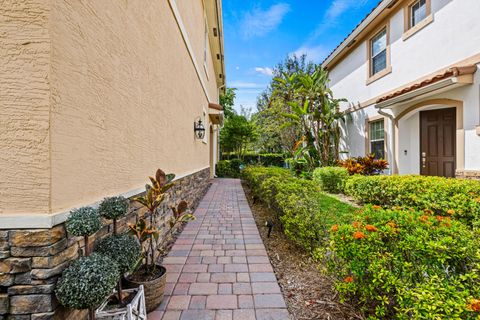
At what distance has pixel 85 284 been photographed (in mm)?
1608

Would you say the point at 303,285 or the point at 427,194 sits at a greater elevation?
the point at 427,194

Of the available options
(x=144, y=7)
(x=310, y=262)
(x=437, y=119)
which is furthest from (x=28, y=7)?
(x=437, y=119)

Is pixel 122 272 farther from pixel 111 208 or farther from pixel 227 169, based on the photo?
pixel 227 169

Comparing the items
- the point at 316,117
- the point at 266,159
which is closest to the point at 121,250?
the point at 316,117

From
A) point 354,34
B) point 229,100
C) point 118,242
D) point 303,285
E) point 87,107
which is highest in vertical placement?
point 229,100

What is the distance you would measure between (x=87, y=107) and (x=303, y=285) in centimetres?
311

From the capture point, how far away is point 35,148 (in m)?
1.61

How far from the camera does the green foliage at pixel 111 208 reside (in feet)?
6.94

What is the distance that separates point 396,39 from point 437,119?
127 inches

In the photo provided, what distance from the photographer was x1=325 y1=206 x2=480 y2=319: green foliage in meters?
1.61

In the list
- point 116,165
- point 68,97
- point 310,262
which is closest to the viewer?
point 68,97

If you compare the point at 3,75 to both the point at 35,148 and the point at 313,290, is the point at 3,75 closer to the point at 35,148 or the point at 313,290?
the point at 35,148

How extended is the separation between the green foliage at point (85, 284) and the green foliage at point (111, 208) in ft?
1.40

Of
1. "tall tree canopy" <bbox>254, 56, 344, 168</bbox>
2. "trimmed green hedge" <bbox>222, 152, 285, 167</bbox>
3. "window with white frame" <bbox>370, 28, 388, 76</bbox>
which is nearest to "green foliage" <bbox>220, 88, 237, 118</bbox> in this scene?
"trimmed green hedge" <bbox>222, 152, 285, 167</bbox>
